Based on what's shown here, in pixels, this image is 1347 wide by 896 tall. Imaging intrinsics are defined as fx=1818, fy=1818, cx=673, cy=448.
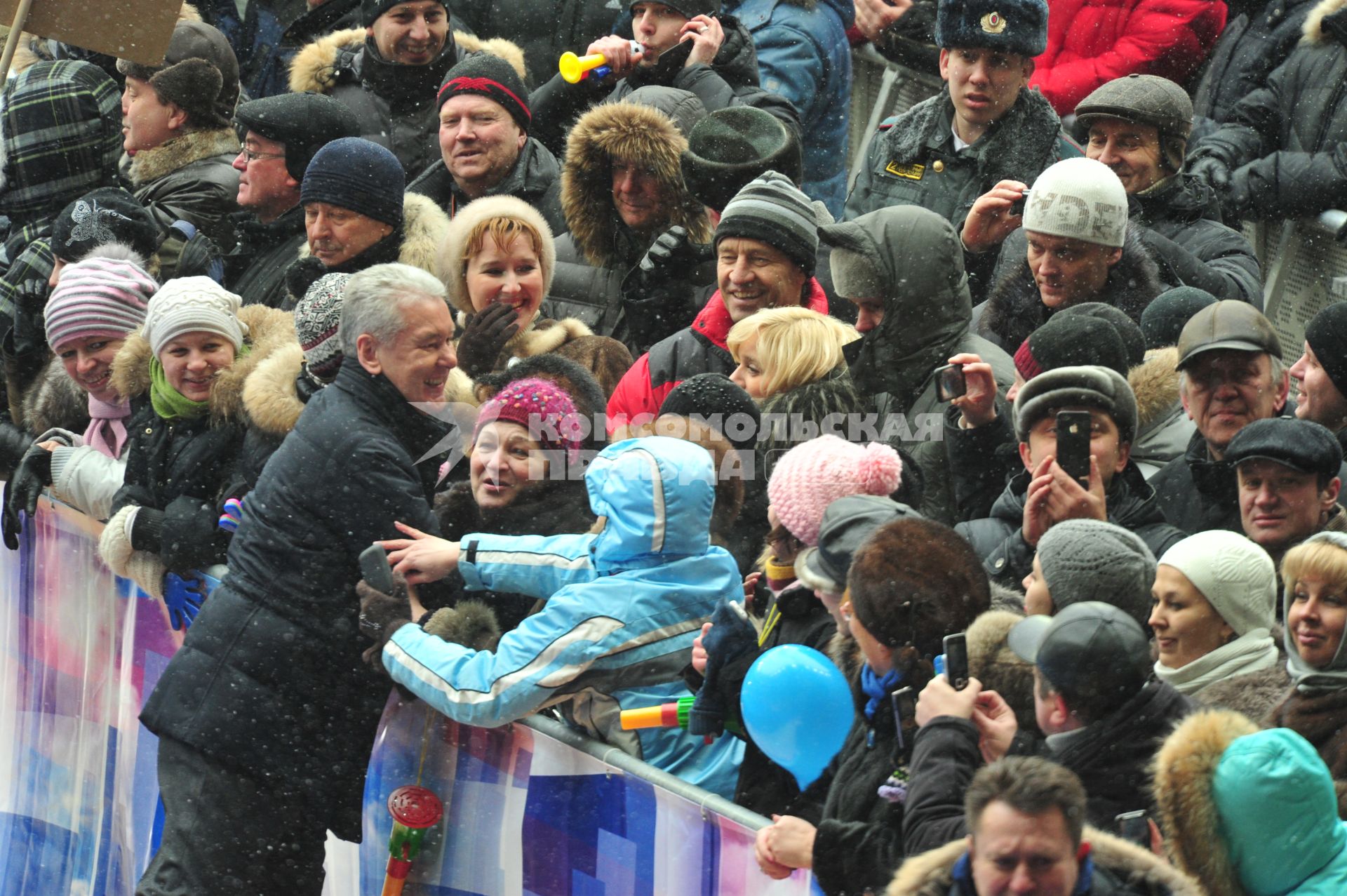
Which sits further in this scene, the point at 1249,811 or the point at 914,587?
the point at 914,587

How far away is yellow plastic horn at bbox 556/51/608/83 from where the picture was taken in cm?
777

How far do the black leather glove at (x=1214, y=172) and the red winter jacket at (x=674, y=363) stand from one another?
2.29m

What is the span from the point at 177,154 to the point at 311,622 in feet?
12.0

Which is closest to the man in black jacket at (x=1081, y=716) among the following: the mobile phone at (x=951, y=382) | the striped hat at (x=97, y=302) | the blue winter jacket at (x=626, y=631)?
the blue winter jacket at (x=626, y=631)

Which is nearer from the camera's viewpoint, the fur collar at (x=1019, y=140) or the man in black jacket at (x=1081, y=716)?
the man in black jacket at (x=1081, y=716)

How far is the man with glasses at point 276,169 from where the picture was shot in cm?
707

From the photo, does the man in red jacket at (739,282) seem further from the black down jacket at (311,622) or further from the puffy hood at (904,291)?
the black down jacket at (311,622)

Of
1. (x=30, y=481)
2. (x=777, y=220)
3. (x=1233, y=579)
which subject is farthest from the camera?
(x=30, y=481)

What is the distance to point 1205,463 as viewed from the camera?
15.9ft

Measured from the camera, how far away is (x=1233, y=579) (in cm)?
404

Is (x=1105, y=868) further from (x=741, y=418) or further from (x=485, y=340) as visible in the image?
(x=485, y=340)

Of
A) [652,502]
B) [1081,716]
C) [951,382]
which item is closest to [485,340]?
[951,382]

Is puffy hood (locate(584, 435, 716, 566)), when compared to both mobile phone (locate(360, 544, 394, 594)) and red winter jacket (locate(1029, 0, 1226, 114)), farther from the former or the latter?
red winter jacket (locate(1029, 0, 1226, 114))

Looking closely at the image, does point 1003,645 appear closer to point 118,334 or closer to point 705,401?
point 705,401
